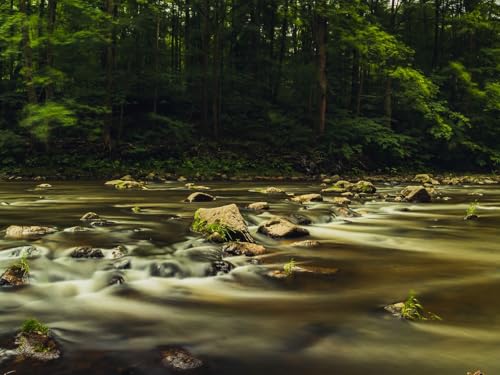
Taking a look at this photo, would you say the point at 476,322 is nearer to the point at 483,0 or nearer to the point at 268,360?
the point at 268,360

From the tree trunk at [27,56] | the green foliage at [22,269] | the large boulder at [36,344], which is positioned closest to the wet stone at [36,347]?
the large boulder at [36,344]

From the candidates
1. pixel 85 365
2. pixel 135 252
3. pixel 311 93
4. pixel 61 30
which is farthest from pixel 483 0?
pixel 85 365

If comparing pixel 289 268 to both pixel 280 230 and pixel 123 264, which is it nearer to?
pixel 123 264

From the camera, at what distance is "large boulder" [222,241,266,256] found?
5.76 m

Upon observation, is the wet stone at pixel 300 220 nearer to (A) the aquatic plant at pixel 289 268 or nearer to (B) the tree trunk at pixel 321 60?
(A) the aquatic plant at pixel 289 268

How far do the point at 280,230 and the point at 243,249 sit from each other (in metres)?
1.30

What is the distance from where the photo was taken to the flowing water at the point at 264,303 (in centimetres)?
295

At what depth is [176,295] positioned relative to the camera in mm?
4367

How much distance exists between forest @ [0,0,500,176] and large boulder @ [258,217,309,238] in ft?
45.6

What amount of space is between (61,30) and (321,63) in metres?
11.7

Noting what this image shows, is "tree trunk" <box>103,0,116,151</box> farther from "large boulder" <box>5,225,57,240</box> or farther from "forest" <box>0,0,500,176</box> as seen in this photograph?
"large boulder" <box>5,225,57,240</box>

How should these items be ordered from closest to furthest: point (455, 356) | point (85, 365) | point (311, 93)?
point (85, 365) < point (455, 356) < point (311, 93)

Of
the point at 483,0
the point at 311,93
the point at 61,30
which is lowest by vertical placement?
the point at 311,93

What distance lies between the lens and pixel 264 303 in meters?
4.13
